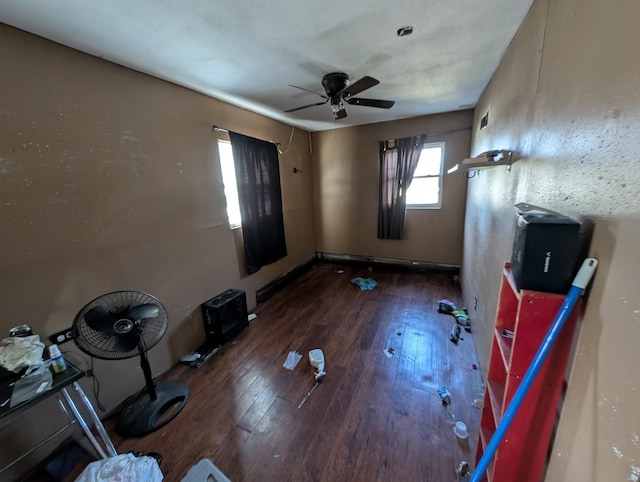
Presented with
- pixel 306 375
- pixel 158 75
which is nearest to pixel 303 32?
pixel 158 75

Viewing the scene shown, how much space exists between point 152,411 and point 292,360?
1096mm

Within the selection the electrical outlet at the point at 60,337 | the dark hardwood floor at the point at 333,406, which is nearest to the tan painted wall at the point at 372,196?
the dark hardwood floor at the point at 333,406

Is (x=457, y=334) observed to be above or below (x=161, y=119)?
below

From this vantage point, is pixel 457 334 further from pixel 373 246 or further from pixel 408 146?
pixel 408 146

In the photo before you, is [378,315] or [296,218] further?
[296,218]

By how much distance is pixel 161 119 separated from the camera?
2053 mm

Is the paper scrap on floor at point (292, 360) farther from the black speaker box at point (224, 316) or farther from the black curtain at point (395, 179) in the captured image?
the black curtain at point (395, 179)

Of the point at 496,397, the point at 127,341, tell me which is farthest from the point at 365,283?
the point at 127,341

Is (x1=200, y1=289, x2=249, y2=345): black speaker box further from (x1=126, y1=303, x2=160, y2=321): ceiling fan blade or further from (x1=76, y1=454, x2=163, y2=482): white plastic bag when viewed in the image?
(x1=76, y1=454, x2=163, y2=482): white plastic bag

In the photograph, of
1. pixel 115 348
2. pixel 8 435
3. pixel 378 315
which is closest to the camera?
pixel 8 435

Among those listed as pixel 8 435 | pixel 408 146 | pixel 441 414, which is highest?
pixel 408 146

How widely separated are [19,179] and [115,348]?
3.70ft

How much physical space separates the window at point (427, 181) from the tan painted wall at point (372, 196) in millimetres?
101

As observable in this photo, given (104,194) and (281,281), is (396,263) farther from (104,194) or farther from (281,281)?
(104,194)
